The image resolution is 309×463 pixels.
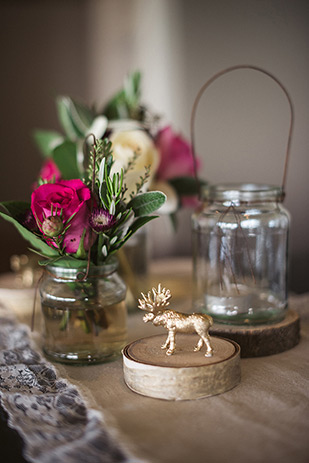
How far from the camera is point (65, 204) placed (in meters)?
0.70

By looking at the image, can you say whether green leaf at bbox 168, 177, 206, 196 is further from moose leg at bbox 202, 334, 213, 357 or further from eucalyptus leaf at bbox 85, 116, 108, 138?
moose leg at bbox 202, 334, 213, 357

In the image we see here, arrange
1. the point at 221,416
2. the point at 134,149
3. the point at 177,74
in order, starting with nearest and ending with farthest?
the point at 221,416
the point at 134,149
the point at 177,74

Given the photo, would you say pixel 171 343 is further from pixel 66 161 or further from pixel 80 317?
pixel 66 161

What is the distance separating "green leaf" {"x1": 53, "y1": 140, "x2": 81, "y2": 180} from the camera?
0.90 metres

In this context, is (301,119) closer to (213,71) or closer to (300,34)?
(300,34)

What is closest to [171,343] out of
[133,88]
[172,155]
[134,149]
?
[134,149]

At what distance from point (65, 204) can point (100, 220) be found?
5 centimetres

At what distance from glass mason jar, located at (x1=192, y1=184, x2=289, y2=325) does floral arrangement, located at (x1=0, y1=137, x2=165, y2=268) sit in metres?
0.13

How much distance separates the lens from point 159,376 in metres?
0.62

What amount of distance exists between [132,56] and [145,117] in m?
2.07

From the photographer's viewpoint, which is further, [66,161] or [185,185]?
[185,185]

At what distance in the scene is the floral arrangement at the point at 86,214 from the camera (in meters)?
0.70

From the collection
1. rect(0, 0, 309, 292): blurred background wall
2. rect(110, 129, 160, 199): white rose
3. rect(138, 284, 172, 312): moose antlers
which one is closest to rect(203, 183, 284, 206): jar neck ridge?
rect(110, 129, 160, 199): white rose

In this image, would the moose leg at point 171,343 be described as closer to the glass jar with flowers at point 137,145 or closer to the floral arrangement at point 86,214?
the floral arrangement at point 86,214
